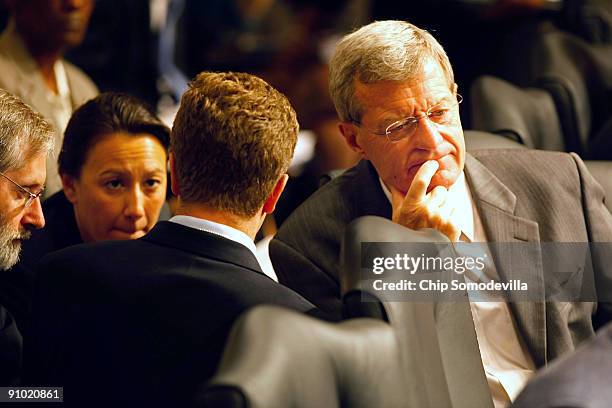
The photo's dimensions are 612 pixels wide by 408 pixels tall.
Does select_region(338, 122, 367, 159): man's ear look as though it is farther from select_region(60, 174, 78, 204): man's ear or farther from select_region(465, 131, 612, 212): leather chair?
select_region(60, 174, 78, 204): man's ear

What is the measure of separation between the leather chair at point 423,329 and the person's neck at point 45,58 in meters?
2.08

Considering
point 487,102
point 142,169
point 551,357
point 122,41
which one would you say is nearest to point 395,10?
point 122,41

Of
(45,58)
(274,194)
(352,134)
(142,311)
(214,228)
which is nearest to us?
(142,311)

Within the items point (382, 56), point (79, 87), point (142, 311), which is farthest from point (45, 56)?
point (142, 311)

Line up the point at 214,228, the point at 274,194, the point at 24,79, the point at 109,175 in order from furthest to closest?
1. the point at 24,79
2. the point at 109,175
3. the point at 274,194
4. the point at 214,228

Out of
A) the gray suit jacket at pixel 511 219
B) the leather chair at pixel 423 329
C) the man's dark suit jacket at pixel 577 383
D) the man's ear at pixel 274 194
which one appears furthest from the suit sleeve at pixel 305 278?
the man's dark suit jacket at pixel 577 383

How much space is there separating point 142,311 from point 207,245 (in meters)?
0.17

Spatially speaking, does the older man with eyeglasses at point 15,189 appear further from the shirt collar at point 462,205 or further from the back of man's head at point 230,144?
the shirt collar at point 462,205

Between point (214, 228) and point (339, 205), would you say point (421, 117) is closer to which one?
point (339, 205)

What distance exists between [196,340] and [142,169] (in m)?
1.00

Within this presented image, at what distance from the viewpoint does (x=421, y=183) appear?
2295 mm

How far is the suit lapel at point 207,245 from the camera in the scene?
1.98 meters

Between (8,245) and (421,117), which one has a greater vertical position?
(421,117)

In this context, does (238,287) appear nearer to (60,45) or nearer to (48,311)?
(48,311)
